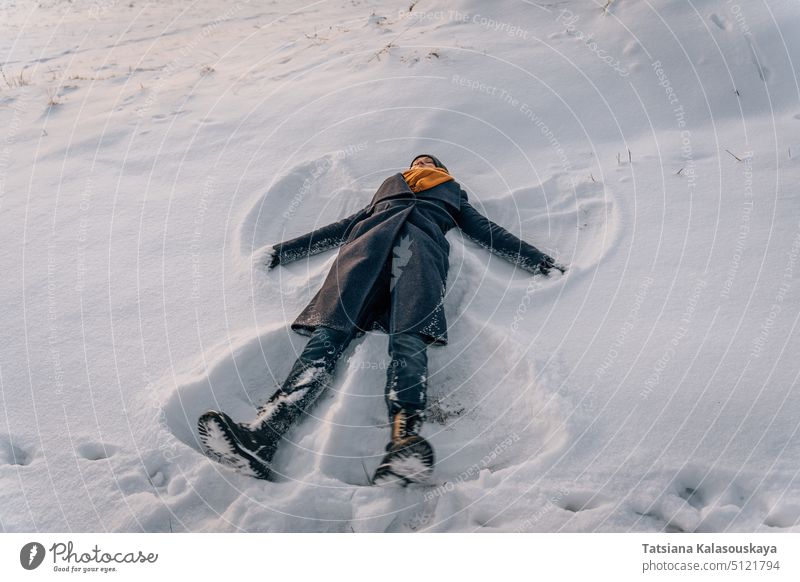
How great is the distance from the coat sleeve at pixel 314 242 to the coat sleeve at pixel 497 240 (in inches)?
27.5

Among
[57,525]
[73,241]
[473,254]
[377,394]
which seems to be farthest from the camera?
[73,241]

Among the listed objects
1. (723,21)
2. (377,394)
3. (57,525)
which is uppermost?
(723,21)

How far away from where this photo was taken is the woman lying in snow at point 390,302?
2.64m

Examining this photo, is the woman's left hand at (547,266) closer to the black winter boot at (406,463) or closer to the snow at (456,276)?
the snow at (456,276)

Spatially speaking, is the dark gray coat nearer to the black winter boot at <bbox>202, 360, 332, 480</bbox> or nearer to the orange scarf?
the orange scarf

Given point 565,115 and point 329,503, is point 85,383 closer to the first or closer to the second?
point 329,503

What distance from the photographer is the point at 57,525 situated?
8.12 feet

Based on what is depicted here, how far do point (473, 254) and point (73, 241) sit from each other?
9.34 ft

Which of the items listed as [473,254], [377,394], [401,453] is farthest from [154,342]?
[473,254]

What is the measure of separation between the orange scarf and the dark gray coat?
0.04m
